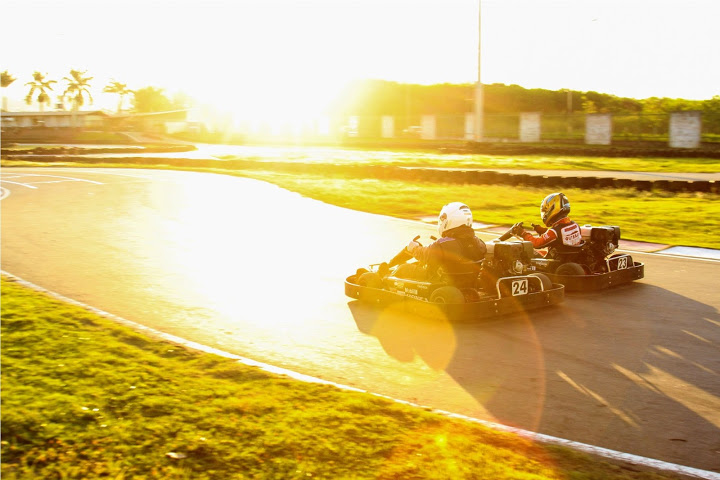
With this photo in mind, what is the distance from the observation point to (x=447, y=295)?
730 centimetres

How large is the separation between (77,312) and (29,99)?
105758mm

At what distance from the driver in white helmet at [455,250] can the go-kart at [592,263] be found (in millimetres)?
1504

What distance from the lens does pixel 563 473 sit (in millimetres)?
4004

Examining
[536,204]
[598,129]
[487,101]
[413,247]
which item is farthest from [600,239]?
[487,101]

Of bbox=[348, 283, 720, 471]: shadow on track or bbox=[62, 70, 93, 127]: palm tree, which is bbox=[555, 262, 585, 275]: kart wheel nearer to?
bbox=[348, 283, 720, 471]: shadow on track

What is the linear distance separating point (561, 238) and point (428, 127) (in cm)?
4772

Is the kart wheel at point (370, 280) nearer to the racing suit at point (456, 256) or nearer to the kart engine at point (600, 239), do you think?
the racing suit at point (456, 256)

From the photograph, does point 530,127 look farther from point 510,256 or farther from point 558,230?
point 510,256

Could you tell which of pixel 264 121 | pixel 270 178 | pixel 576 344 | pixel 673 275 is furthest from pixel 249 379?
pixel 264 121

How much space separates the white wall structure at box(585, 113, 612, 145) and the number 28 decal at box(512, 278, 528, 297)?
37.1 m

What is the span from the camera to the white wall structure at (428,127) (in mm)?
55188

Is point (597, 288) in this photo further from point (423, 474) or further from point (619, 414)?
point (423, 474)

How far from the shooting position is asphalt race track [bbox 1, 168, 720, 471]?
5129 millimetres

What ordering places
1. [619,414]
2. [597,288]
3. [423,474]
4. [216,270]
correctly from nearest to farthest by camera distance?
[423,474] < [619,414] < [597,288] < [216,270]
